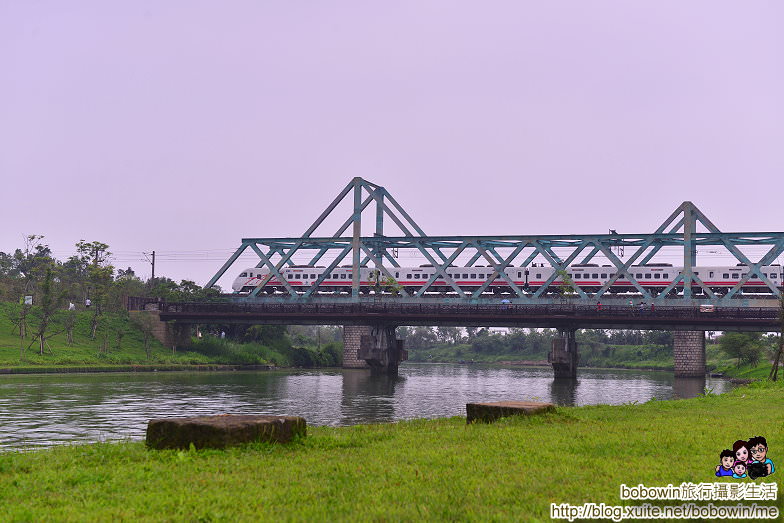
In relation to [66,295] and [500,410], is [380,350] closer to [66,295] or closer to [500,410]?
[66,295]

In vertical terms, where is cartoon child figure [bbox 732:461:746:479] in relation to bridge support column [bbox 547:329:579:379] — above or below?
above

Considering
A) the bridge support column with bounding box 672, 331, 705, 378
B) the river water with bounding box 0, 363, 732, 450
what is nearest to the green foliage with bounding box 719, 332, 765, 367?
the bridge support column with bounding box 672, 331, 705, 378

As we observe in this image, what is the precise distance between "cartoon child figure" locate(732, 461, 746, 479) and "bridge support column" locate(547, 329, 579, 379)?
72687 mm

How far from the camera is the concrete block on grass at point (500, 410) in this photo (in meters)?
17.5

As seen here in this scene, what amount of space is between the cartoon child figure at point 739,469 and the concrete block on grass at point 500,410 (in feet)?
25.7

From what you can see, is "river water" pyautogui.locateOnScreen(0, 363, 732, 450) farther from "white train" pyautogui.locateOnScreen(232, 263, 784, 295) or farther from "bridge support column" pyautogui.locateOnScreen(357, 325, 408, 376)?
"white train" pyautogui.locateOnScreen(232, 263, 784, 295)

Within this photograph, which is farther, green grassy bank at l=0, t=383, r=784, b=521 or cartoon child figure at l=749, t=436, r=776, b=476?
cartoon child figure at l=749, t=436, r=776, b=476

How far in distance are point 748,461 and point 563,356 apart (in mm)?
73209

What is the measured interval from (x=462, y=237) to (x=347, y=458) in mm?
88498

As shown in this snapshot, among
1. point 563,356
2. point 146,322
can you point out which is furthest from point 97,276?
point 563,356

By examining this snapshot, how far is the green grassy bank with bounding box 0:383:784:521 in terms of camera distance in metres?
8.66

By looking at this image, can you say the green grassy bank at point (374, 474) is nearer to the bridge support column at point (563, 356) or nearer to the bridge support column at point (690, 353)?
the bridge support column at point (563, 356)

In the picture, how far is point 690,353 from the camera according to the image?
8394 centimetres

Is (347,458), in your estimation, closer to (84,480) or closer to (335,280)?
(84,480)
